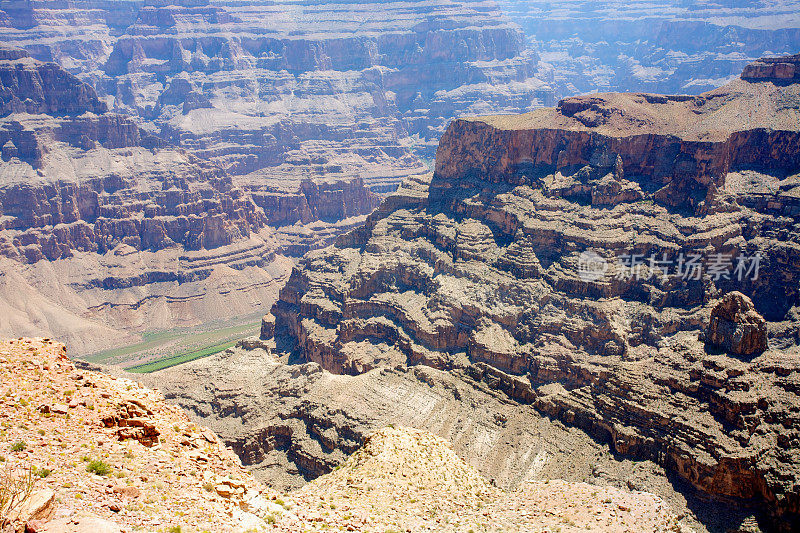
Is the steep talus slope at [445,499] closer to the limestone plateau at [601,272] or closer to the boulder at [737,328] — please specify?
the limestone plateau at [601,272]

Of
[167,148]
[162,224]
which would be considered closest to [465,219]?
[162,224]

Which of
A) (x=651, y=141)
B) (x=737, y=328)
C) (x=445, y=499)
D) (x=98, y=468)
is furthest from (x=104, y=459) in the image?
(x=651, y=141)

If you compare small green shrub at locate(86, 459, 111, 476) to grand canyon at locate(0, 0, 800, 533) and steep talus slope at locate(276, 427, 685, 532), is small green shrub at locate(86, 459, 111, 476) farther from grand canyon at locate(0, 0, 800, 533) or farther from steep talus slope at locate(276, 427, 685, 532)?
steep talus slope at locate(276, 427, 685, 532)

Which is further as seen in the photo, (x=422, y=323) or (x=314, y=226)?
(x=314, y=226)

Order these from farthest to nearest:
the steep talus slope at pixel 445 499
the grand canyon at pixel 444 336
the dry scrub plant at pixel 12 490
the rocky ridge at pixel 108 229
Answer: the rocky ridge at pixel 108 229, the steep talus slope at pixel 445 499, the grand canyon at pixel 444 336, the dry scrub plant at pixel 12 490

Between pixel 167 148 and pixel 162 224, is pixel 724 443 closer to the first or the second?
pixel 162 224

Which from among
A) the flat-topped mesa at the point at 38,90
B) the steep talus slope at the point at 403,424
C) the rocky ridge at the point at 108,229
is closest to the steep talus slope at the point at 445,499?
the steep talus slope at the point at 403,424
